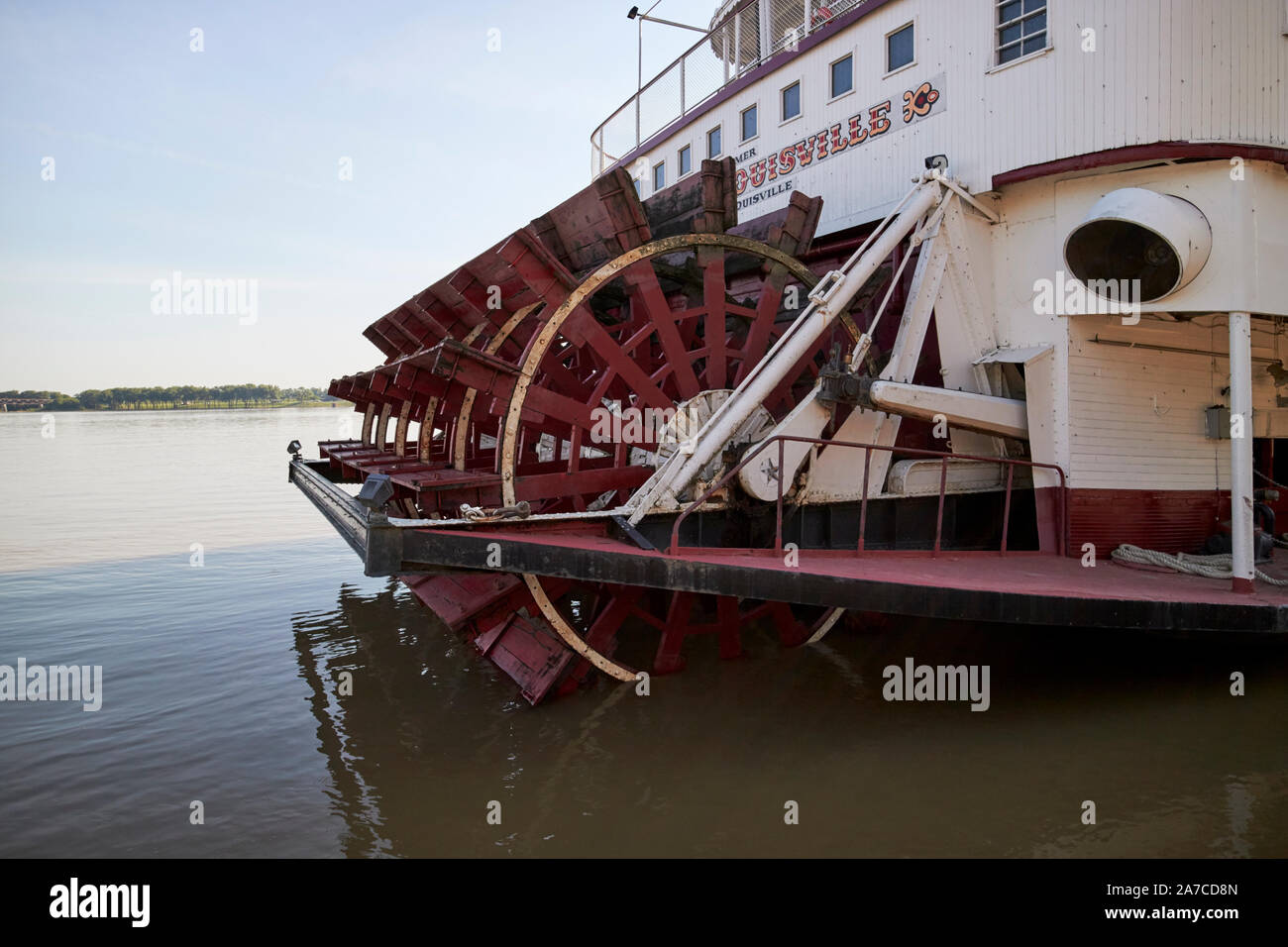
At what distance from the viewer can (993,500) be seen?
5.96 metres

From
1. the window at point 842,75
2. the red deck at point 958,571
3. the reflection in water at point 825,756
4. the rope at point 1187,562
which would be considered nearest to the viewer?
the reflection in water at point 825,756

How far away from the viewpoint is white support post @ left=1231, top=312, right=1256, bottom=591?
4.57m

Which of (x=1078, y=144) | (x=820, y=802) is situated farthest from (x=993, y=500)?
(x=820, y=802)

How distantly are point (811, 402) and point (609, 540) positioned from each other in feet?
4.90

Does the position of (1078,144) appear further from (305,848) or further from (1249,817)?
(305,848)

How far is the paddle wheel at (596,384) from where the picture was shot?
5.30m

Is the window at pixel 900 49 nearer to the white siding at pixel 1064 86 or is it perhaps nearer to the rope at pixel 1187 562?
the white siding at pixel 1064 86

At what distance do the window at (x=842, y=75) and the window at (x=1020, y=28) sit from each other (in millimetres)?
1434

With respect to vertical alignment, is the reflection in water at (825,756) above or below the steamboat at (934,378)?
below

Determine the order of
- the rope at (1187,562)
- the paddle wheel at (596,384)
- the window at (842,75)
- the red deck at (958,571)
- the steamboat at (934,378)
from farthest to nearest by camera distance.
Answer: the window at (842,75)
the paddle wheel at (596,384)
the rope at (1187,562)
the steamboat at (934,378)
the red deck at (958,571)

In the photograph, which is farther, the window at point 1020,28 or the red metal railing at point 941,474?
the window at point 1020,28

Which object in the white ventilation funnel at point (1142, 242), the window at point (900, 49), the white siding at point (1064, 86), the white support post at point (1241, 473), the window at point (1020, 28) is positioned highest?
the window at point (900, 49)

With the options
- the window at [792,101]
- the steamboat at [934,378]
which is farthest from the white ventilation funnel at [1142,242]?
the window at [792,101]

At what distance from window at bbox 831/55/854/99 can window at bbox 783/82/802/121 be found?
495 mm
